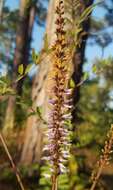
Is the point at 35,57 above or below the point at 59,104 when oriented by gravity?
above

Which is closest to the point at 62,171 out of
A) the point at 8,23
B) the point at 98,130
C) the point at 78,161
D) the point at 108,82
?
the point at 78,161

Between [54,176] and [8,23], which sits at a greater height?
[8,23]

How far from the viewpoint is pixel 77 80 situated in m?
6.43

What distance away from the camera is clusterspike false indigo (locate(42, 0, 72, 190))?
161 cm

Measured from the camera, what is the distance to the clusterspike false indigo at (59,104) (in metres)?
1.61

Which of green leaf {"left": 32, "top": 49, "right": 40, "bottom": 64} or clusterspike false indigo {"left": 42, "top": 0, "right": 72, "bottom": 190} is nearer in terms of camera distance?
clusterspike false indigo {"left": 42, "top": 0, "right": 72, "bottom": 190}

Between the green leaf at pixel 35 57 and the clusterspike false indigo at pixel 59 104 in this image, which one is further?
the green leaf at pixel 35 57

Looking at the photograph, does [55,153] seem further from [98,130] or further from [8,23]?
[8,23]

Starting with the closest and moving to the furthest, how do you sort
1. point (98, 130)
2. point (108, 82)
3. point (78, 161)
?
point (78, 161) → point (98, 130) → point (108, 82)

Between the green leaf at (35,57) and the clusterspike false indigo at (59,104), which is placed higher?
the green leaf at (35,57)

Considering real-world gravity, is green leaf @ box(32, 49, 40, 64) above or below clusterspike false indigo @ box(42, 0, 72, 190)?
above

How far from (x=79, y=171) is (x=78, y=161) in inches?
13.4

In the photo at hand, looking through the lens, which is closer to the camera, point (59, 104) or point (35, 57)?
point (59, 104)

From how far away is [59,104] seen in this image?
1.64 metres
